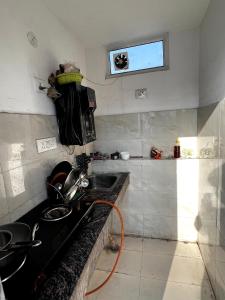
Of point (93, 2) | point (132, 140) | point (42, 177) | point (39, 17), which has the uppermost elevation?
point (93, 2)

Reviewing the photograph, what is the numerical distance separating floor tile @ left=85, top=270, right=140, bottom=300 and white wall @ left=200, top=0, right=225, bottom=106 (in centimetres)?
165

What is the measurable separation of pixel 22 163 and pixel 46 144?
0.86 ft

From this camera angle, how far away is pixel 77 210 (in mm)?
1108

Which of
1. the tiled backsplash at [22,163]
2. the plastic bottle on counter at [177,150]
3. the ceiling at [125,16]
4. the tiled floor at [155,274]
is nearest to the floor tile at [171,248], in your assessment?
the tiled floor at [155,274]

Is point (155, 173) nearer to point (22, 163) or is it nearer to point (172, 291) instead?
point (172, 291)

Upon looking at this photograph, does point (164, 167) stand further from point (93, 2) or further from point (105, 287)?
point (93, 2)

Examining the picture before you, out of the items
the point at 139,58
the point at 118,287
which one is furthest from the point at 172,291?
the point at 139,58

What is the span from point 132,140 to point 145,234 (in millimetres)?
1135

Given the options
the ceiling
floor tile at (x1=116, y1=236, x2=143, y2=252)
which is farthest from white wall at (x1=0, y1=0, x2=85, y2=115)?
floor tile at (x1=116, y1=236, x2=143, y2=252)

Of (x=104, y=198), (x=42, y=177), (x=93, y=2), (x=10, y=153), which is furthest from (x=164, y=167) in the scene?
(x=93, y=2)

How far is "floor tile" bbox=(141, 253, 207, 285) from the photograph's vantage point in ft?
4.91

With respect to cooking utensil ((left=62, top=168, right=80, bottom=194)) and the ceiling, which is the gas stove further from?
the ceiling

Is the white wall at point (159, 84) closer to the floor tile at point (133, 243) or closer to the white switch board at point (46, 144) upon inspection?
the white switch board at point (46, 144)

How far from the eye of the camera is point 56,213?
3.52ft
